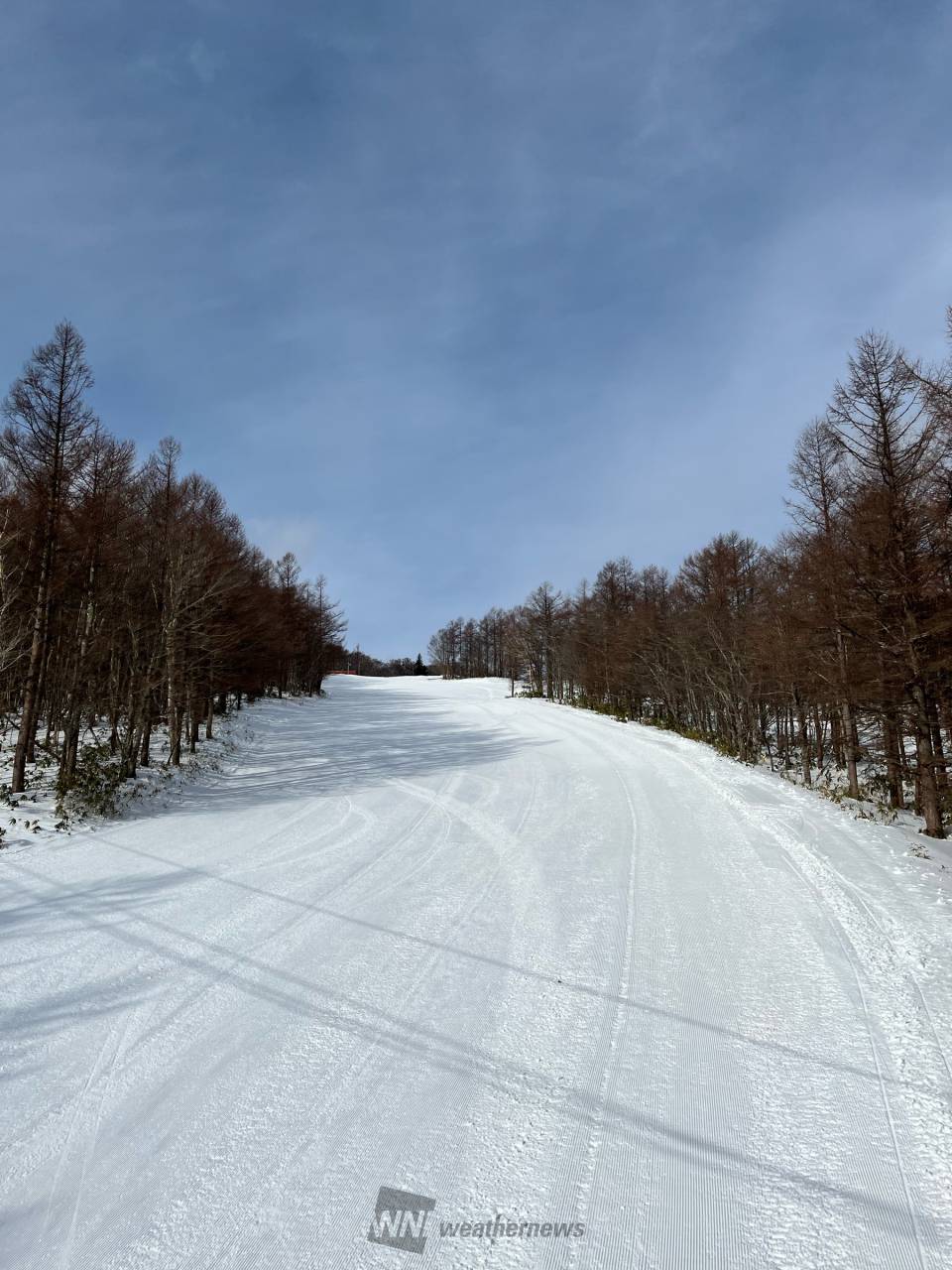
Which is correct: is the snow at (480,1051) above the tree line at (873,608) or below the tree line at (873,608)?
below

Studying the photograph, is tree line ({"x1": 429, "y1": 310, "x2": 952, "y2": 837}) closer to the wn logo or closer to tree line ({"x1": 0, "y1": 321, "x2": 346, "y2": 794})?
the wn logo

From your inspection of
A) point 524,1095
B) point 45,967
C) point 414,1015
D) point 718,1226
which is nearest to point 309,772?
point 45,967

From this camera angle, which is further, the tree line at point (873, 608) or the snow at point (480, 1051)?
the tree line at point (873, 608)

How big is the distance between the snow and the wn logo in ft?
0.12

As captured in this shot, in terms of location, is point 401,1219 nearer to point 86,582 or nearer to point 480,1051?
point 480,1051

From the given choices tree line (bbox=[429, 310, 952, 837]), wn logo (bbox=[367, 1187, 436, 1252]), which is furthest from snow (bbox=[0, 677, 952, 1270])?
tree line (bbox=[429, 310, 952, 837])

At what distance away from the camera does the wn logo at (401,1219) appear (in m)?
2.32

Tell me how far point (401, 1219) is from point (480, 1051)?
1120mm

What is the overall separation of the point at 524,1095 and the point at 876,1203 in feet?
4.93

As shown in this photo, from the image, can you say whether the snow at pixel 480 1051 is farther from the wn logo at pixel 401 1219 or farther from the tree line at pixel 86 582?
the tree line at pixel 86 582

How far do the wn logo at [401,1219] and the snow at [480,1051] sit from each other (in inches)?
1.5

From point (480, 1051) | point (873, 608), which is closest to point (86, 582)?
point (480, 1051)

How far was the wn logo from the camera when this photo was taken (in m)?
2.32

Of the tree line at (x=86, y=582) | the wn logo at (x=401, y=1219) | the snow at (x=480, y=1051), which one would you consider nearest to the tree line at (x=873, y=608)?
the snow at (x=480, y=1051)
